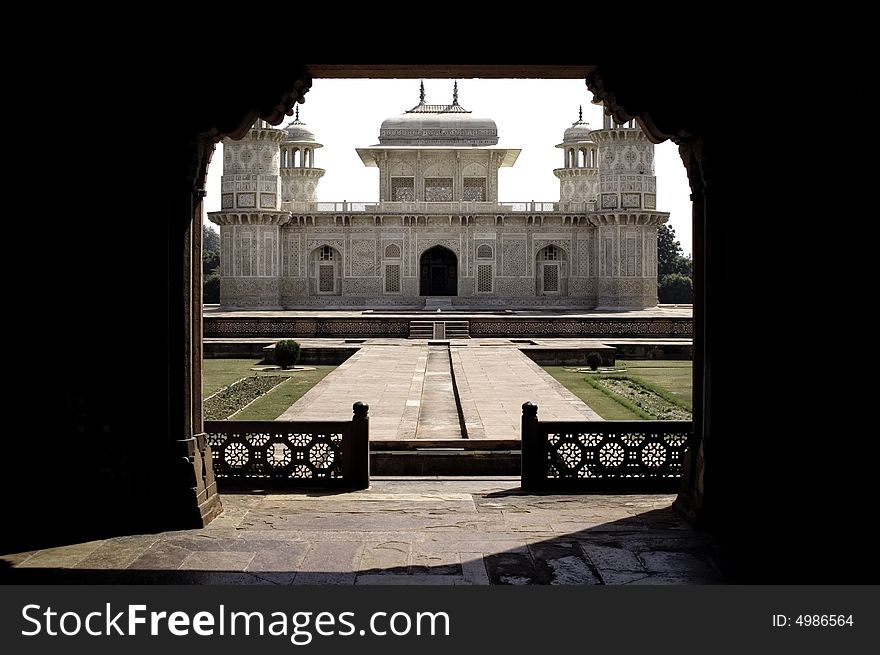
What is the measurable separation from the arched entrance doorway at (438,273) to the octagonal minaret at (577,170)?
5.86 m

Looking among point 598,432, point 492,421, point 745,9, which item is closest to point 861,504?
point 598,432

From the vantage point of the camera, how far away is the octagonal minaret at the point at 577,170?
34.3 metres

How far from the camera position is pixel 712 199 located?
3.73 m

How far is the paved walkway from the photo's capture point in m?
7.46

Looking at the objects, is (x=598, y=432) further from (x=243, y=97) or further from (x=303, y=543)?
(x=243, y=97)

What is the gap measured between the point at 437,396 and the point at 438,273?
73.3 feet

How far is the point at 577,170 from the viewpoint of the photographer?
114 feet

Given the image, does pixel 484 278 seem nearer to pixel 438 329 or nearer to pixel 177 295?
pixel 438 329

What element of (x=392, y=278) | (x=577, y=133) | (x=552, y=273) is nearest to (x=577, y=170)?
(x=577, y=133)

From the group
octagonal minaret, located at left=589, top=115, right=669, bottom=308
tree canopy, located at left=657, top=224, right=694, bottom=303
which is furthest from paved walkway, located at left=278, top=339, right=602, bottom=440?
tree canopy, located at left=657, top=224, right=694, bottom=303

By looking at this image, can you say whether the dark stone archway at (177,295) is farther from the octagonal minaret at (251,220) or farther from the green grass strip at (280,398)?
the octagonal minaret at (251,220)

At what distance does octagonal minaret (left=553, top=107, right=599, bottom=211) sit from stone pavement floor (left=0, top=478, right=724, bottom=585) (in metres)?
31.3

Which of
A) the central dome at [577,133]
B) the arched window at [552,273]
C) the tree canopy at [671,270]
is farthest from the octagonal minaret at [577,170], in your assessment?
the tree canopy at [671,270]

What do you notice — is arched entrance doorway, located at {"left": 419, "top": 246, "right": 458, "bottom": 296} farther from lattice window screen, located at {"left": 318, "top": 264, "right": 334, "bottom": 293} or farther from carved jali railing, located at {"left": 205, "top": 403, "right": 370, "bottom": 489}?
carved jali railing, located at {"left": 205, "top": 403, "right": 370, "bottom": 489}
